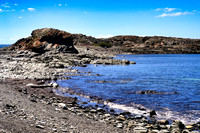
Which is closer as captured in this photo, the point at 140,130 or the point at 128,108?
the point at 140,130

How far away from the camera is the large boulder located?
69.2m

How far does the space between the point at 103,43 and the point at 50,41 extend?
6877 centimetres

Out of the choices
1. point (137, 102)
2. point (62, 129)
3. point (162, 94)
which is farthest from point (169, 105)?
point (62, 129)

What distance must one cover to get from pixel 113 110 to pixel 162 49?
12441 cm

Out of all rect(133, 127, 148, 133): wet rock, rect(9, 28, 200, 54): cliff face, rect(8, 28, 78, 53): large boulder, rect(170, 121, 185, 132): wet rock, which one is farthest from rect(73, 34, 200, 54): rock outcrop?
rect(133, 127, 148, 133): wet rock

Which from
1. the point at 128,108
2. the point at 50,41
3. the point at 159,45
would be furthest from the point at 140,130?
the point at 159,45

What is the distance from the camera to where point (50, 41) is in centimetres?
7219

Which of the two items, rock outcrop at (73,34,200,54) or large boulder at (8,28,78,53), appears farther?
rock outcrop at (73,34,200,54)

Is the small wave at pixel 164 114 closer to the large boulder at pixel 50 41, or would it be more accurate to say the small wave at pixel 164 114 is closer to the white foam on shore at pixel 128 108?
the white foam on shore at pixel 128 108

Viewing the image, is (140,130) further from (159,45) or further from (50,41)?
(159,45)

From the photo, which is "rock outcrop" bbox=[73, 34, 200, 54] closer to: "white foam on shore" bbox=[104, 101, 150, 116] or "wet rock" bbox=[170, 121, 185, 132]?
"white foam on shore" bbox=[104, 101, 150, 116]

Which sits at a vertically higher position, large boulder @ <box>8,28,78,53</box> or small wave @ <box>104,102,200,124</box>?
large boulder @ <box>8,28,78,53</box>

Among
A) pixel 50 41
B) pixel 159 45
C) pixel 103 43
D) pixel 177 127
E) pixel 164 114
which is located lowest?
pixel 164 114

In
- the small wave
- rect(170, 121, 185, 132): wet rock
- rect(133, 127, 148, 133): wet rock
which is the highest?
rect(133, 127, 148, 133): wet rock
